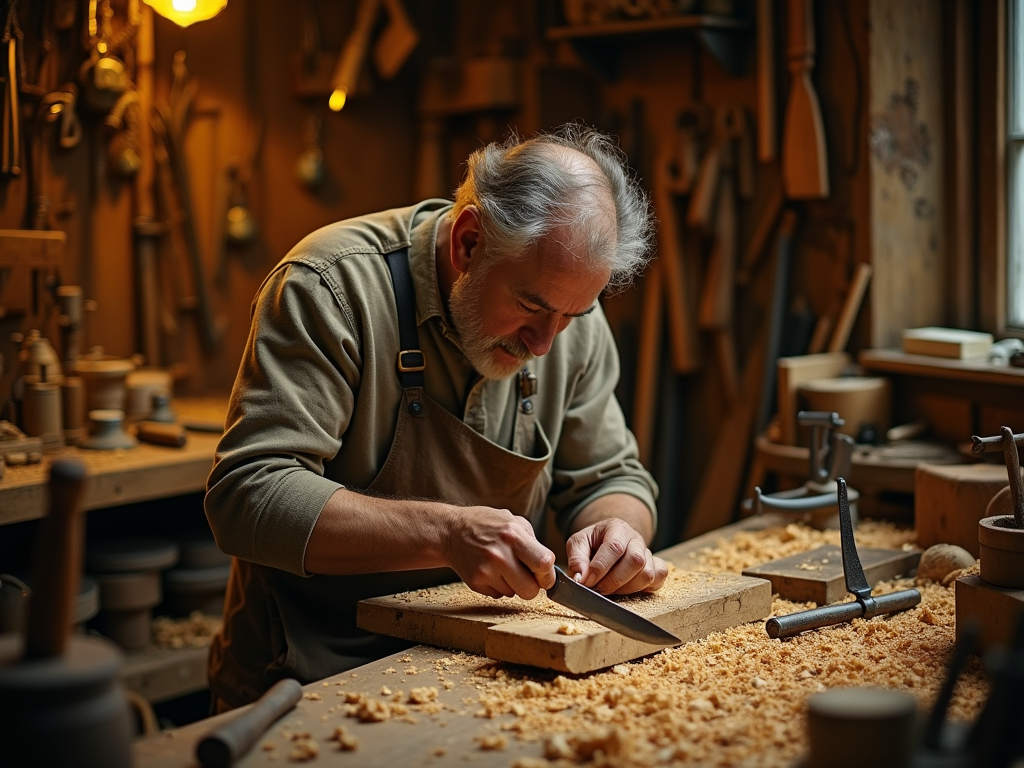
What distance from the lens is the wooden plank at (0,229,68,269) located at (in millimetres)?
3498

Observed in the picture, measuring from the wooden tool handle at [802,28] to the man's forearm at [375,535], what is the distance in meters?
2.44

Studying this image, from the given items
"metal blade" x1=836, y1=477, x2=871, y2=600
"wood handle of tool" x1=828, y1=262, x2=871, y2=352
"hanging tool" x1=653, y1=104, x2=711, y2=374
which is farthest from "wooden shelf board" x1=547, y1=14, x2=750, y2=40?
"metal blade" x1=836, y1=477, x2=871, y2=600

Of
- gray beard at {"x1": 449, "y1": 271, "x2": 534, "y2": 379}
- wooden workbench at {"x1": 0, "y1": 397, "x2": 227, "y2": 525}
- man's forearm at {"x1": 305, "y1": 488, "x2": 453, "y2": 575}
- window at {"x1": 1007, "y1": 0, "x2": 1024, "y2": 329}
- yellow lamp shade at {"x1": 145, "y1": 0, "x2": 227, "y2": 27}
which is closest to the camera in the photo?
man's forearm at {"x1": 305, "y1": 488, "x2": 453, "y2": 575}

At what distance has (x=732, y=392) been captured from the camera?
431 cm

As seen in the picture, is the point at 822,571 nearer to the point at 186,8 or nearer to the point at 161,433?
the point at 161,433

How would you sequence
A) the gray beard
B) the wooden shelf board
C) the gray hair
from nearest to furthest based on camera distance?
1. the gray hair
2. the gray beard
3. the wooden shelf board

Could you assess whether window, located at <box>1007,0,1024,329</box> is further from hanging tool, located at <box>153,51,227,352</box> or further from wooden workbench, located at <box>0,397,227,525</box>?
hanging tool, located at <box>153,51,227,352</box>

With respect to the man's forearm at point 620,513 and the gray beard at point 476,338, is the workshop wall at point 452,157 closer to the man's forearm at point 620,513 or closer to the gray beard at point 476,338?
the man's forearm at point 620,513

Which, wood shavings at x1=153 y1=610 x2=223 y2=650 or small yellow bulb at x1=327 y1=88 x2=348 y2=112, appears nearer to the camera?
wood shavings at x1=153 y1=610 x2=223 y2=650

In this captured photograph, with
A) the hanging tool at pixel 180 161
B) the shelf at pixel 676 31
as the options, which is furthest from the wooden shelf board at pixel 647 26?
the hanging tool at pixel 180 161

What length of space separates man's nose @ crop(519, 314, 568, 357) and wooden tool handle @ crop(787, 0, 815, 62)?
196 centimetres

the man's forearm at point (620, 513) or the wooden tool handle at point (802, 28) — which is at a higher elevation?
the wooden tool handle at point (802, 28)

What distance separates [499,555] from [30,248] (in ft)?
7.46

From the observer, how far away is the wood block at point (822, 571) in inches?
93.2
